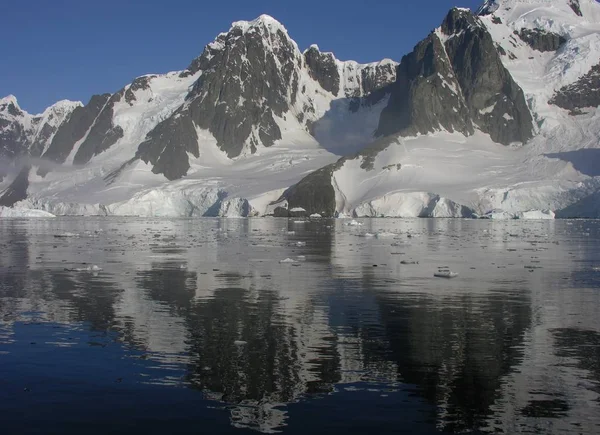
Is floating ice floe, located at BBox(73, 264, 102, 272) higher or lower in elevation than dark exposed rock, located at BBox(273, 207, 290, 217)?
lower

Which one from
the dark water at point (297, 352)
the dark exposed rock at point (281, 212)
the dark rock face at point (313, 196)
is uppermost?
the dark rock face at point (313, 196)

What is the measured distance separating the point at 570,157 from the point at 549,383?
17316 cm

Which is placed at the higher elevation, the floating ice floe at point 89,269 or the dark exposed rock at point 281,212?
the dark exposed rock at point 281,212

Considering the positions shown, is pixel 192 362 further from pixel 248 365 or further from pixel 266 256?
pixel 266 256

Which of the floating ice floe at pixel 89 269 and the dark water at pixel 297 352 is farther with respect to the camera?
the floating ice floe at pixel 89 269

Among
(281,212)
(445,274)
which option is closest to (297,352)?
(445,274)

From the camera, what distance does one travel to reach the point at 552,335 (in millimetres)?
19953

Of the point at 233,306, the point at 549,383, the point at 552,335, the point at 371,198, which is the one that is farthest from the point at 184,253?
the point at 371,198

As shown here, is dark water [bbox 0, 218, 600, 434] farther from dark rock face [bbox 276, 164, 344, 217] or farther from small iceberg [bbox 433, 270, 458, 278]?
dark rock face [bbox 276, 164, 344, 217]

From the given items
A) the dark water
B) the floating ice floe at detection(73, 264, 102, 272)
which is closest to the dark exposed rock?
the floating ice floe at detection(73, 264, 102, 272)

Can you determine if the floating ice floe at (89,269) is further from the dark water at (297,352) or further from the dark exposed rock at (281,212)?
the dark exposed rock at (281,212)

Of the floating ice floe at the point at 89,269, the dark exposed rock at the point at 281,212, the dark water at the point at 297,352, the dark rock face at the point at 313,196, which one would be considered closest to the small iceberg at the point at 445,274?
the dark water at the point at 297,352

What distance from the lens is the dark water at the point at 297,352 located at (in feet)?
42.8

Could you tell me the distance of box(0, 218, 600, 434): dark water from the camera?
13047 millimetres
